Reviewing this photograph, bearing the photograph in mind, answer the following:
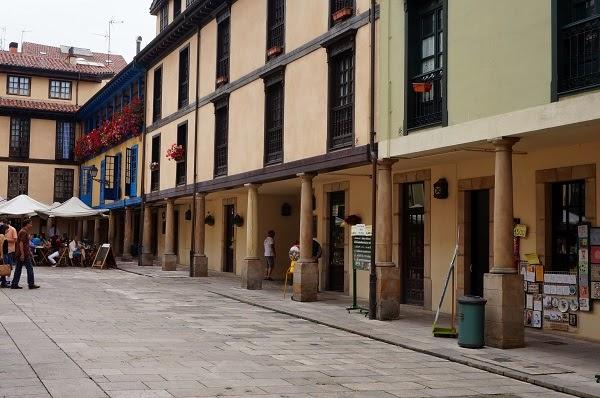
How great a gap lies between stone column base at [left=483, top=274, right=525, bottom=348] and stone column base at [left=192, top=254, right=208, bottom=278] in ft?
48.9

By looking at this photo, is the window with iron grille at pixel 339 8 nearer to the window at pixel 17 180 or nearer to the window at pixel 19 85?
the window at pixel 17 180

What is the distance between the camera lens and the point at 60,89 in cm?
4797

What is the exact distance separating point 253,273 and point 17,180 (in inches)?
1199

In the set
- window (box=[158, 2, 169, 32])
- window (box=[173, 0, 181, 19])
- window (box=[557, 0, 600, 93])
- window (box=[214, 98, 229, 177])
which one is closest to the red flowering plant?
window (box=[158, 2, 169, 32])

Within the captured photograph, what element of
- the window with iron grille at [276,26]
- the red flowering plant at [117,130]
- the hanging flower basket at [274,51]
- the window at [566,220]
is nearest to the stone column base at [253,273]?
the hanging flower basket at [274,51]

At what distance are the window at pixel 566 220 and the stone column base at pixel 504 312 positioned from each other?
1.82 metres

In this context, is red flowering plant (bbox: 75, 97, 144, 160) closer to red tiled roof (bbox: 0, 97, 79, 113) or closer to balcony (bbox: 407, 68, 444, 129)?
red tiled roof (bbox: 0, 97, 79, 113)

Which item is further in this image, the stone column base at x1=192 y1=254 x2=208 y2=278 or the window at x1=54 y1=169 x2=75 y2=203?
the window at x1=54 y1=169 x2=75 y2=203

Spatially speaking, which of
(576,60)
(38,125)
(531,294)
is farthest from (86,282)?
(38,125)

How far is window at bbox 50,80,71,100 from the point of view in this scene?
1876 inches

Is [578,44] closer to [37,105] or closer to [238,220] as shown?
[238,220]

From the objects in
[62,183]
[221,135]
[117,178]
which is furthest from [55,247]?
[62,183]

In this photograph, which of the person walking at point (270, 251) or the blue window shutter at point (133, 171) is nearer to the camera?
the person walking at point (270, 251)

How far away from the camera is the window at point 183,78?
27.0 meters
